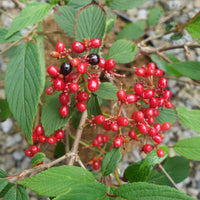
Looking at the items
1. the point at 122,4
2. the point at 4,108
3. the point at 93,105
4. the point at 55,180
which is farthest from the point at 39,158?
the point at 122,4

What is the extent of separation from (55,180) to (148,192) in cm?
20

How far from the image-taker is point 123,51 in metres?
0.82

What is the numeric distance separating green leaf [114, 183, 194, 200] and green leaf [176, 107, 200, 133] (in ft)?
0.88

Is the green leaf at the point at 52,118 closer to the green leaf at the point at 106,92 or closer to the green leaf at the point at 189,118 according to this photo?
the green leaf at the point at 106,92

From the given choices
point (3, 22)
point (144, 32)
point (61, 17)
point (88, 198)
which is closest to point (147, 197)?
point (88, 198)

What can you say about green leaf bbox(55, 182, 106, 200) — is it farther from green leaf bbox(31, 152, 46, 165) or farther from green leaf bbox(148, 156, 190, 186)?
green leaf bbox(148, 156, 190, 186)

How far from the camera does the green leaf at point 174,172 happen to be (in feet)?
2.74

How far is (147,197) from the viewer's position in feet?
1.63

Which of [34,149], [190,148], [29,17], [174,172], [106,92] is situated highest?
[29,17]

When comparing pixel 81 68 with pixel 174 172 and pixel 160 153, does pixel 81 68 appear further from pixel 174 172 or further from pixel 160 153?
pixel 174 172

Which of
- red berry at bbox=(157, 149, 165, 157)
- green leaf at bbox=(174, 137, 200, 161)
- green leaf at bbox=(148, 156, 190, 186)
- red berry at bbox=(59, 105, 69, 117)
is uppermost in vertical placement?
red berry at bbox=(59, 105, 69, 117)

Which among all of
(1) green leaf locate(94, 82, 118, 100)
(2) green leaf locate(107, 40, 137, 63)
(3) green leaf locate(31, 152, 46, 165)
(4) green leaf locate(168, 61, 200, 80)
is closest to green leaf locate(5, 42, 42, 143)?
(3) green leaf locate(31, 152, 46, 165)

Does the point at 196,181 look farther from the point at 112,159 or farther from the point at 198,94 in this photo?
the point at 112,159

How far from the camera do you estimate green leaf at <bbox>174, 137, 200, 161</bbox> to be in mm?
677
